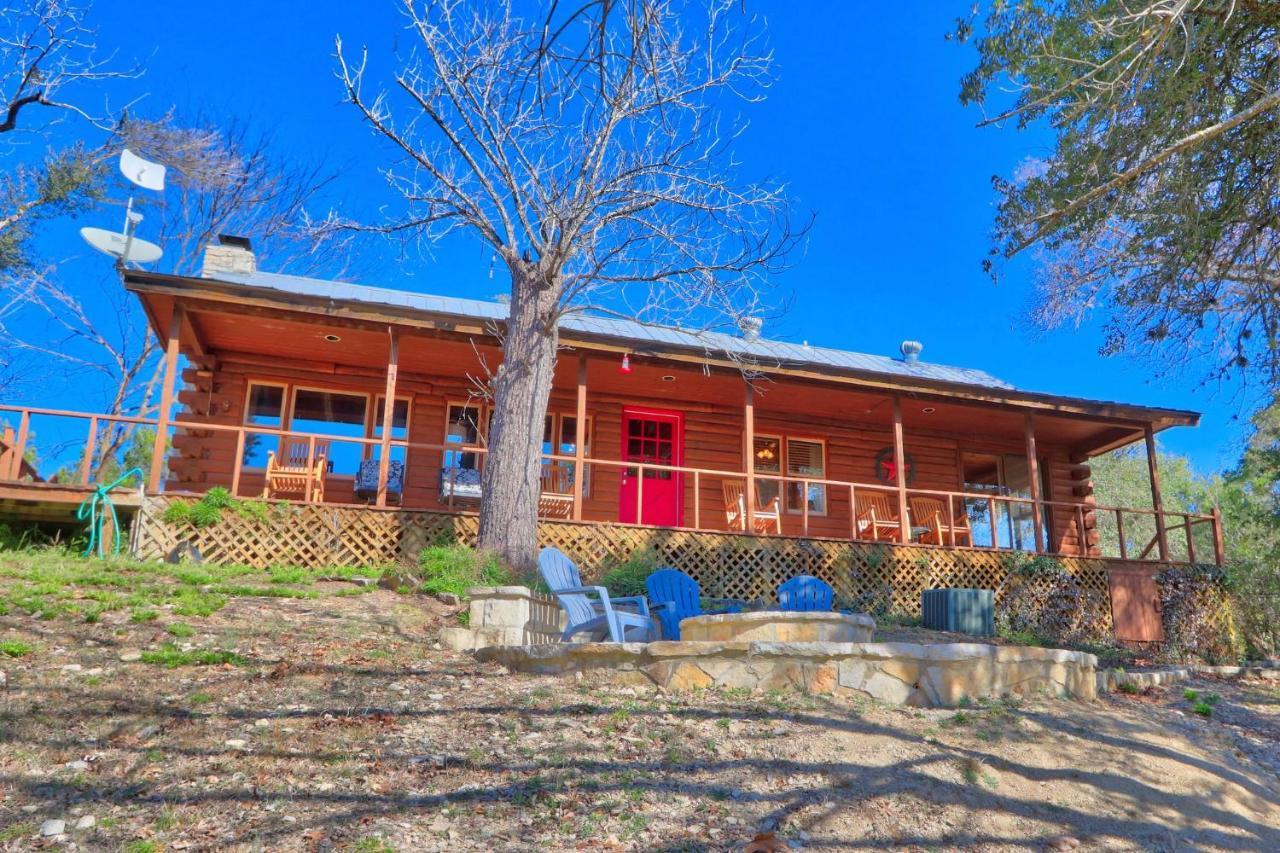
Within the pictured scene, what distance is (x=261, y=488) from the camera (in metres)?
12.7

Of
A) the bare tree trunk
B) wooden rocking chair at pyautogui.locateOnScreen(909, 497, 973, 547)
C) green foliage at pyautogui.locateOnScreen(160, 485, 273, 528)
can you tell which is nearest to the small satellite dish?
green foliage at pyautogui.locateOnScreen(160, 485, 273, 528)

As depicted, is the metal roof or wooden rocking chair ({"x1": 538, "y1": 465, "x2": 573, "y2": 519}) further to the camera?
wooden rocking chair ({"x1": 538, "y1": 465, "x2": 573, "y2": 519})

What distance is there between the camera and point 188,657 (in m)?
5.30

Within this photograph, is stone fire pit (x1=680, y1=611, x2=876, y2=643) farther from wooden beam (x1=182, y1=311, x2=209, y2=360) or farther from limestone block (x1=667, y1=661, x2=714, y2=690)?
wooden beam (x1=182, y1=311, x2=209, y2=360)

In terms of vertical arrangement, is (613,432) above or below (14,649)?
above

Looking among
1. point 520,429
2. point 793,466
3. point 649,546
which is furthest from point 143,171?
point 793,466

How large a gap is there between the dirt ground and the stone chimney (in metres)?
8.15

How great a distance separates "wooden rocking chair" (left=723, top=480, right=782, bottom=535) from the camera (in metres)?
13.3

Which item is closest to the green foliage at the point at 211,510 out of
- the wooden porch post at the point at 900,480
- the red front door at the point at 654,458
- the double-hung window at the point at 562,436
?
the double-hung window at the point at 562,436

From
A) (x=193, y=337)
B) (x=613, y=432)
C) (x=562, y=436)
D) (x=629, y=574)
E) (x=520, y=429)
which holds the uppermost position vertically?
(x=193, y=337)

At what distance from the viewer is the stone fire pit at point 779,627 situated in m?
5.79

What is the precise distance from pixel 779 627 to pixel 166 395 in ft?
25.1

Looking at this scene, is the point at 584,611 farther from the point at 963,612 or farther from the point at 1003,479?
the point at 1003,479

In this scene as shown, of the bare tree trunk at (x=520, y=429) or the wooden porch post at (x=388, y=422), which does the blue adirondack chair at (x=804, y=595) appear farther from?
the wooden porch post at (x=388, y=422)
